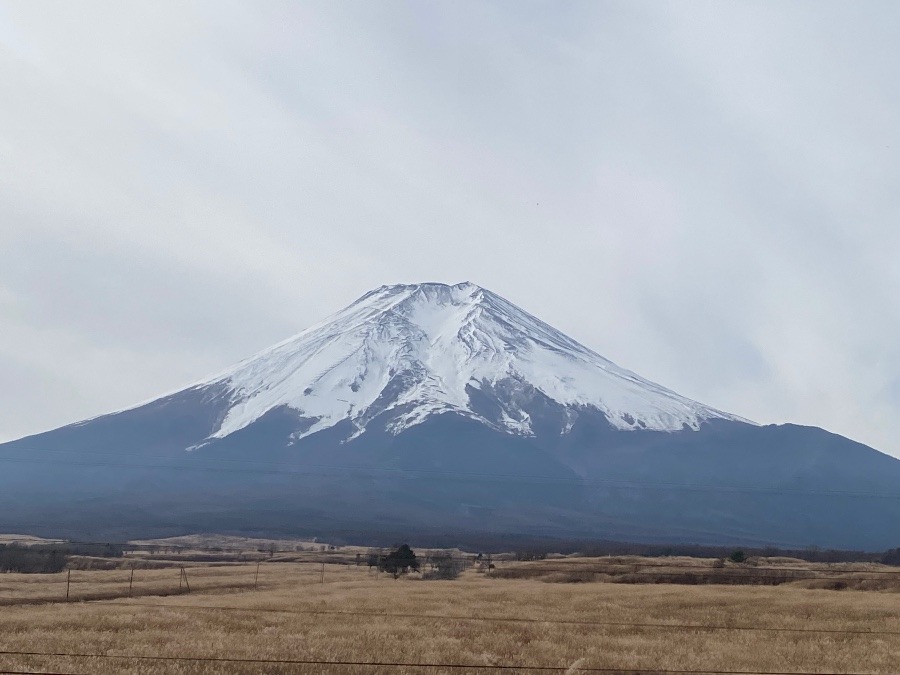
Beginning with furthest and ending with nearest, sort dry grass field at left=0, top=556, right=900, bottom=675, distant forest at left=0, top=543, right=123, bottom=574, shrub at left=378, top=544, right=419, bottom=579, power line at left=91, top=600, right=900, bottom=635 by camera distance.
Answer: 1. distant forest at left=0, top=543, right=123, bottom=574
2. shrub at left=378, top=544, right=419, bottom=579
3. power line at left=91, top=600, right=900, bottom=635
4. dry grass field at left=0, top=556, right=900, bottom=675

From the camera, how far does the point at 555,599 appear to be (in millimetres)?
38750

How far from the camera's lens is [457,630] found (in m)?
26.3

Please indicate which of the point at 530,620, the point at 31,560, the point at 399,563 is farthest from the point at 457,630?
the point at 31,560

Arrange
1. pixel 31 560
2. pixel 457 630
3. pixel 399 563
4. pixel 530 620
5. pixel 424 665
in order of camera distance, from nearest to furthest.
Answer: pixel 424 665 → pixel 457 630 → pixel 530 620 → pixel 399 563 → pixel 31 560

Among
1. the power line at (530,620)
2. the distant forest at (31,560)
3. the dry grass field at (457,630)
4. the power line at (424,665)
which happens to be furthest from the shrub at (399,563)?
the power line at (424,665)

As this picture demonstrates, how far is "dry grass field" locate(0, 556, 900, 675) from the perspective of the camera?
21.1 metres

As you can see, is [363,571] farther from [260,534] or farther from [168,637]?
[260,534]

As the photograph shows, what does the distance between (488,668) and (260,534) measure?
153 meters

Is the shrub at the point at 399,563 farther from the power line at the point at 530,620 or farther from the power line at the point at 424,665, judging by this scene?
the power line at the point at 424,665

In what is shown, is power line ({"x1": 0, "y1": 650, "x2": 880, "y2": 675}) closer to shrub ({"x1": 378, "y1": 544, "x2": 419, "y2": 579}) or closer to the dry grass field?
the dry grass field

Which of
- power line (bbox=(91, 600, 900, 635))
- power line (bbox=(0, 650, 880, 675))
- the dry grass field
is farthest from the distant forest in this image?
power line (bbox=(0, 650, 880, 675))

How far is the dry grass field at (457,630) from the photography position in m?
21.1

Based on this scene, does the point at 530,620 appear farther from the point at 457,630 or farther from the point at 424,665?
the point at 424,665

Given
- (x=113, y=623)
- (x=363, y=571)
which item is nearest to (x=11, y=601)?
(x=113, y=623)
